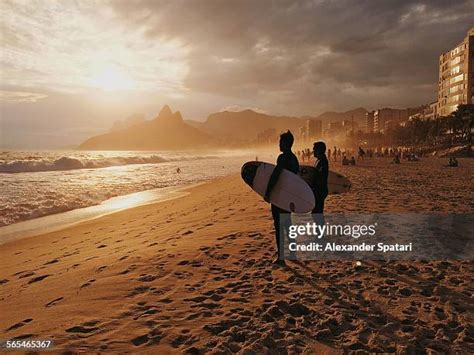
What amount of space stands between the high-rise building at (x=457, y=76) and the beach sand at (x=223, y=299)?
99668 millimetres

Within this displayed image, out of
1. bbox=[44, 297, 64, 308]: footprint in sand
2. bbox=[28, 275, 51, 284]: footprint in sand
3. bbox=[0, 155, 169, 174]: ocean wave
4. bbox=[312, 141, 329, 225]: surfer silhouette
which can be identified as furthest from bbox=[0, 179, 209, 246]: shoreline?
bbox=[0, 155, 169, 174]: ocean wave

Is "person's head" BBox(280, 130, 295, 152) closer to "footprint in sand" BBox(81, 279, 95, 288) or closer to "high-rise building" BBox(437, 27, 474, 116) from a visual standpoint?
"footprint in sand" BBox(81, 279, 95, 288)

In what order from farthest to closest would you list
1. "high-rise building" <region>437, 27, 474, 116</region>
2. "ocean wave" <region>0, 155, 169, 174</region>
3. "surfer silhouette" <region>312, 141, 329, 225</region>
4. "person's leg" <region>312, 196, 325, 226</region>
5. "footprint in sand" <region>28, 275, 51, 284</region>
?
"high-rise building" <region>437, 27, 474, 116</region>, "ocean wave" <region>0, 155, 169, 174</region>, "person's leg" <region>312, 196, 325, 226</region>, "surfer silhouette" <region>312, 141, 329, 225</region>, "footprint in sand" <region>28, 275, 51, 284</region>

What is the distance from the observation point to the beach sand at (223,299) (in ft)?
12.5

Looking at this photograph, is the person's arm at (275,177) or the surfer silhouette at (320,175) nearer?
the person's arm at (275,177)

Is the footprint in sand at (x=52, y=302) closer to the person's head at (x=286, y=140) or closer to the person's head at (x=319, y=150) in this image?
the person's head at (x=286, y=140)

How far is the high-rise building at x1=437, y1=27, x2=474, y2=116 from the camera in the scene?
8338 cm

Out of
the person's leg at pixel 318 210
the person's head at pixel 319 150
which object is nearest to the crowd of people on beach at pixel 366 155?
the person's leg at pixel 318 210

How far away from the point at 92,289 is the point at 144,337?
1.92 m

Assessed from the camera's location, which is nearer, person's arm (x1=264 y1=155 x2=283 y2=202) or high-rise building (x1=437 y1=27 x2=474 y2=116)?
person's arm (x1=264 y1=155 x2=283 y2=202)

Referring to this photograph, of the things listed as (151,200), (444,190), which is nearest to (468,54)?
(444,190)

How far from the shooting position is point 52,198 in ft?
52.0

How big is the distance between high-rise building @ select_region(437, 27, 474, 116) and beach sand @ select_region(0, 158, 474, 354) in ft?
327

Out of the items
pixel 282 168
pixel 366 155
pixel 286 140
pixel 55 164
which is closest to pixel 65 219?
pixel 282 168
